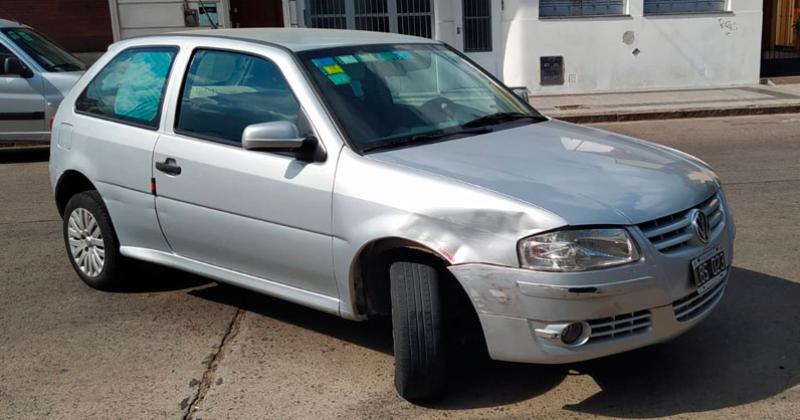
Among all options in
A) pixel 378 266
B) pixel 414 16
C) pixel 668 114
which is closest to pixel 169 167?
pixel 378 266

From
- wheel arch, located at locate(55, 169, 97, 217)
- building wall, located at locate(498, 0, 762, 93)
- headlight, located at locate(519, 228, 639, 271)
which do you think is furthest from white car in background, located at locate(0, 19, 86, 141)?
headlight, located at locate(519, 228, 639, 271)

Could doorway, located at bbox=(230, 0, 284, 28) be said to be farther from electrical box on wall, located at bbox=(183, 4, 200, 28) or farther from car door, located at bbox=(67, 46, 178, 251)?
car door, located at bbox=(67, 46, 178, 251)

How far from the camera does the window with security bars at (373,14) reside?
16.5 m

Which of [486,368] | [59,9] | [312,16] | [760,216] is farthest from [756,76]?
[486,368]

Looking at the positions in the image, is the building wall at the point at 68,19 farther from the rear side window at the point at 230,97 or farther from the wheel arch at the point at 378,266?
the wheel arch at the point at 378,266

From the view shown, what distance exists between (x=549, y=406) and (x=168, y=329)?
2288 millimetres

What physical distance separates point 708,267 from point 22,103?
9.49 metres

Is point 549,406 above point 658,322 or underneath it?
underneath

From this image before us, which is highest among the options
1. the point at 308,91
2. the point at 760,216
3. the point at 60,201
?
the point at 308,91

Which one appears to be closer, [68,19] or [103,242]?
[103,242]

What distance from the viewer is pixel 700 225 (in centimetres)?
389

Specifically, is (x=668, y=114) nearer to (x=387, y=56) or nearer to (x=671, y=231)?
(x=387, y=56)

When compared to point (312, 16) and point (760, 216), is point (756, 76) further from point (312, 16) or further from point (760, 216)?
point (760, 216)

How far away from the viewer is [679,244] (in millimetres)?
3770
